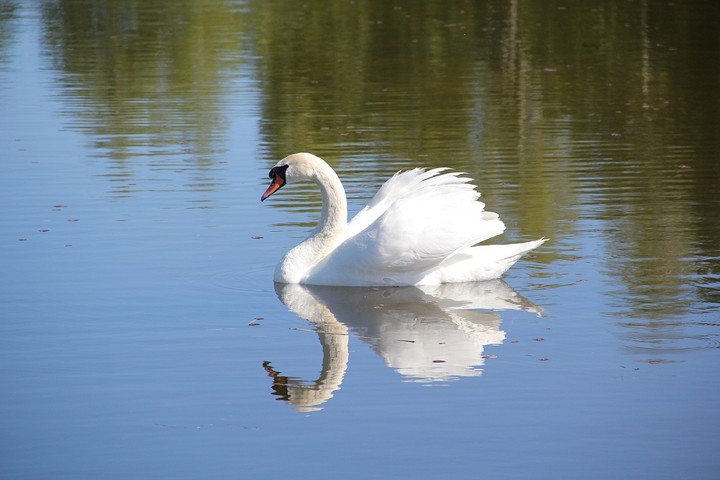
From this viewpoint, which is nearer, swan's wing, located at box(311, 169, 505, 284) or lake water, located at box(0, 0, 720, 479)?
lake water, located at box(0, 0, 720, 479)

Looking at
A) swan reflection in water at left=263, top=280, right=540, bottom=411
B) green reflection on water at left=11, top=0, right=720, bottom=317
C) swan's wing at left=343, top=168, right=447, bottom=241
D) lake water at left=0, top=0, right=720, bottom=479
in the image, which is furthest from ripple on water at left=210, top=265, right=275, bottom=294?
green reflection on water at left=11, top=0, right=720, bottom=317

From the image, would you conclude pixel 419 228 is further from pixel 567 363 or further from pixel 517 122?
pixel 517 122

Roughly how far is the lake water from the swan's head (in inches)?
29.7

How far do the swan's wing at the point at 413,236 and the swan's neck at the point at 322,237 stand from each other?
0.13 metres

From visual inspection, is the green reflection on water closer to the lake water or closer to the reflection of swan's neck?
the lake water

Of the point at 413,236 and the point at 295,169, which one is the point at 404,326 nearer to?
the point at 413,236

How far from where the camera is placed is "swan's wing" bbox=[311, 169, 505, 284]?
10570mm

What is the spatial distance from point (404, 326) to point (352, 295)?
45.3 inches

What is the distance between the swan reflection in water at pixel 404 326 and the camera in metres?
8.53

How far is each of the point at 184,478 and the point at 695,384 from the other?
323 cm

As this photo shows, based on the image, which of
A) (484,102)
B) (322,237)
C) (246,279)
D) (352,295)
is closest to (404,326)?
(352,295)

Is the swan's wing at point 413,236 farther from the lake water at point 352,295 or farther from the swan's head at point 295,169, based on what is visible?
the swan's head at point 295,169

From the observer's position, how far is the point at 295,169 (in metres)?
11.6

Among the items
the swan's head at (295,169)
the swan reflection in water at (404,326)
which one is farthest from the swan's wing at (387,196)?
the swan reflection in water at (404,326)
